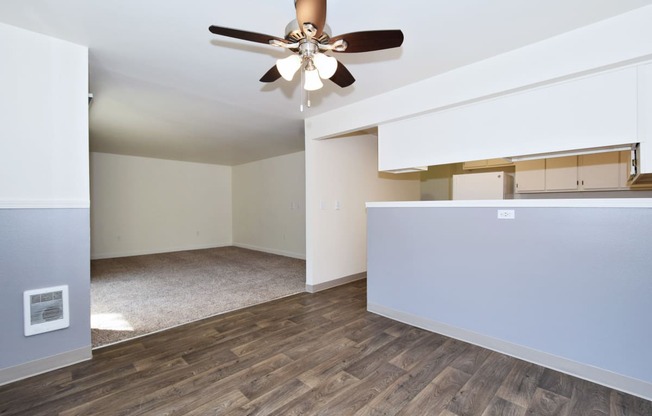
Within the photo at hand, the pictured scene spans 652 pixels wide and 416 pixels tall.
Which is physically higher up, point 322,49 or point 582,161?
point 322,49

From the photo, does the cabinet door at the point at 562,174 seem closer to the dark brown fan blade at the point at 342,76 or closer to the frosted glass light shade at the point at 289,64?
the dark brown fan blade at the point at 342,76

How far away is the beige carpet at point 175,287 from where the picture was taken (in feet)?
9.97

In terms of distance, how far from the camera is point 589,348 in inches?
78.9

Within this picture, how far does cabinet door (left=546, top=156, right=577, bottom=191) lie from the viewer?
3848 millimetres

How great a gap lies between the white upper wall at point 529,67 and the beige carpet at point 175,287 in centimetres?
273

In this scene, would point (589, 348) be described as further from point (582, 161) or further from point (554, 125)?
point (582, 161)

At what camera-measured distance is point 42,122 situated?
211 cm

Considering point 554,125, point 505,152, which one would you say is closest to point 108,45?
point 505,152

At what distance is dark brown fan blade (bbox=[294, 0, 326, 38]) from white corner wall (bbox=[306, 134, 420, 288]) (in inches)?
100

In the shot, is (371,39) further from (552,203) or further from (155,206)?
(155,206)

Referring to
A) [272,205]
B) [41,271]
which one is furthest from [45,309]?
[272,205]

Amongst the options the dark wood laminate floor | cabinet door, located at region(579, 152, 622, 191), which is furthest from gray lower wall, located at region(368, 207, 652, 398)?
cabinet door, located at region(579, 152, 622, 191)

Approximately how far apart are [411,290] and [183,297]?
9.45ft

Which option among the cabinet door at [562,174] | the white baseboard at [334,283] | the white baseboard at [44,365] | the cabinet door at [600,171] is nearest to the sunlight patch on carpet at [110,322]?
the white baseboard at [44,365]
